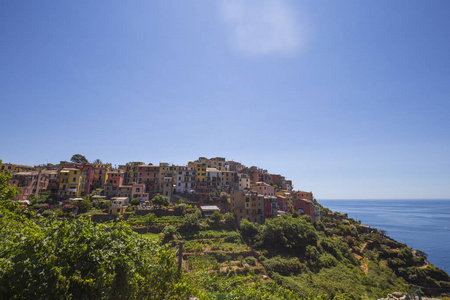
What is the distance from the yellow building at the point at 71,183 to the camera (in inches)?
1688

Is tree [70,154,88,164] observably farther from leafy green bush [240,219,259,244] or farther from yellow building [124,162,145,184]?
leafy green bush [240,219,259,244]

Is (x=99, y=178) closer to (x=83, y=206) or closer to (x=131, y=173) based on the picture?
(x=131, y=173)

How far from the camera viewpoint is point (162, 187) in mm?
51906

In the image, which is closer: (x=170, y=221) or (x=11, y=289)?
(x=11, y=289)

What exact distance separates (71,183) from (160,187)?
61.6 ft

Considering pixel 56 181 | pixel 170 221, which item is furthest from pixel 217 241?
pixel 56 181

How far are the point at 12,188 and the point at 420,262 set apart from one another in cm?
6155

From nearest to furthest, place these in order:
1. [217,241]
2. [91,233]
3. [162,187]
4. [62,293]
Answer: [62,293]
[91,233]
[217,241]
[162,187]

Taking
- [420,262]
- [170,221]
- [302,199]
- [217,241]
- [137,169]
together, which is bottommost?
[420,262]

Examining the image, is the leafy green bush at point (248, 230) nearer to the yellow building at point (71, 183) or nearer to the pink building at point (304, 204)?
the pink building at point (304, 204)

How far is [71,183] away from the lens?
4378 cm

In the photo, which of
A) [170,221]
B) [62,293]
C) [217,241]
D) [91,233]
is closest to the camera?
[62,293]

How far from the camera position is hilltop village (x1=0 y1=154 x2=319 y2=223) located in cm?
4262

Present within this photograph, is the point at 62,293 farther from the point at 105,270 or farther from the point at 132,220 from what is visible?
the point at 132,220
